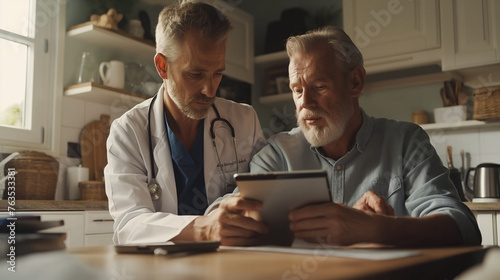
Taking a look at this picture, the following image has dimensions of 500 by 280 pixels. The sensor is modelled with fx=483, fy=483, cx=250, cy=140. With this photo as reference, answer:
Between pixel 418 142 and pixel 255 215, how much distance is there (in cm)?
64

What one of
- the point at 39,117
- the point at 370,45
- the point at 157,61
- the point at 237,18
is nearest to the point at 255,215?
the point at 157,61

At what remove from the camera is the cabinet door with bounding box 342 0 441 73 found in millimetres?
3324

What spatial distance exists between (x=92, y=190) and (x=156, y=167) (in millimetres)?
1346

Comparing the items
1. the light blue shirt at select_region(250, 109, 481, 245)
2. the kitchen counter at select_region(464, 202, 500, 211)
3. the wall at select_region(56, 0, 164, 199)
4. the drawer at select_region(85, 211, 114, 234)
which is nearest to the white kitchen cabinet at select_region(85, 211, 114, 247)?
the drawer at select_region(85, 211, 114, 234)

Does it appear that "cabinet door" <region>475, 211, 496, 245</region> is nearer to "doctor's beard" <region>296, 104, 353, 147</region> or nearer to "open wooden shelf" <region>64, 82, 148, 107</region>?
"doctor's beard" <region>296, 104, 353, 147</region>

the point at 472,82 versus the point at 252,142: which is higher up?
the point at 472,82

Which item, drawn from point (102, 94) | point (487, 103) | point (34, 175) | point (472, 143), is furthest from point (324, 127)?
point (472, 143)

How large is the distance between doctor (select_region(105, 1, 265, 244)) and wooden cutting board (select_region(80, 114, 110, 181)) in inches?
58.3

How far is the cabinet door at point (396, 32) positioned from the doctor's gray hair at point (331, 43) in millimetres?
1976

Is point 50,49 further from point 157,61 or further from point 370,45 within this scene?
point 370,45

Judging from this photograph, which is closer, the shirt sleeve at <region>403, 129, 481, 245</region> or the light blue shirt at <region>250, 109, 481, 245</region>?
the shirt sleeve at <region>403, 129, 481, 245</region>

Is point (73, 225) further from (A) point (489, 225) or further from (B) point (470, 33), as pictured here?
(B) point (470, 33)

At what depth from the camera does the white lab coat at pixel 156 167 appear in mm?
1297

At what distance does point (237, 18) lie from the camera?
4.16 metres
